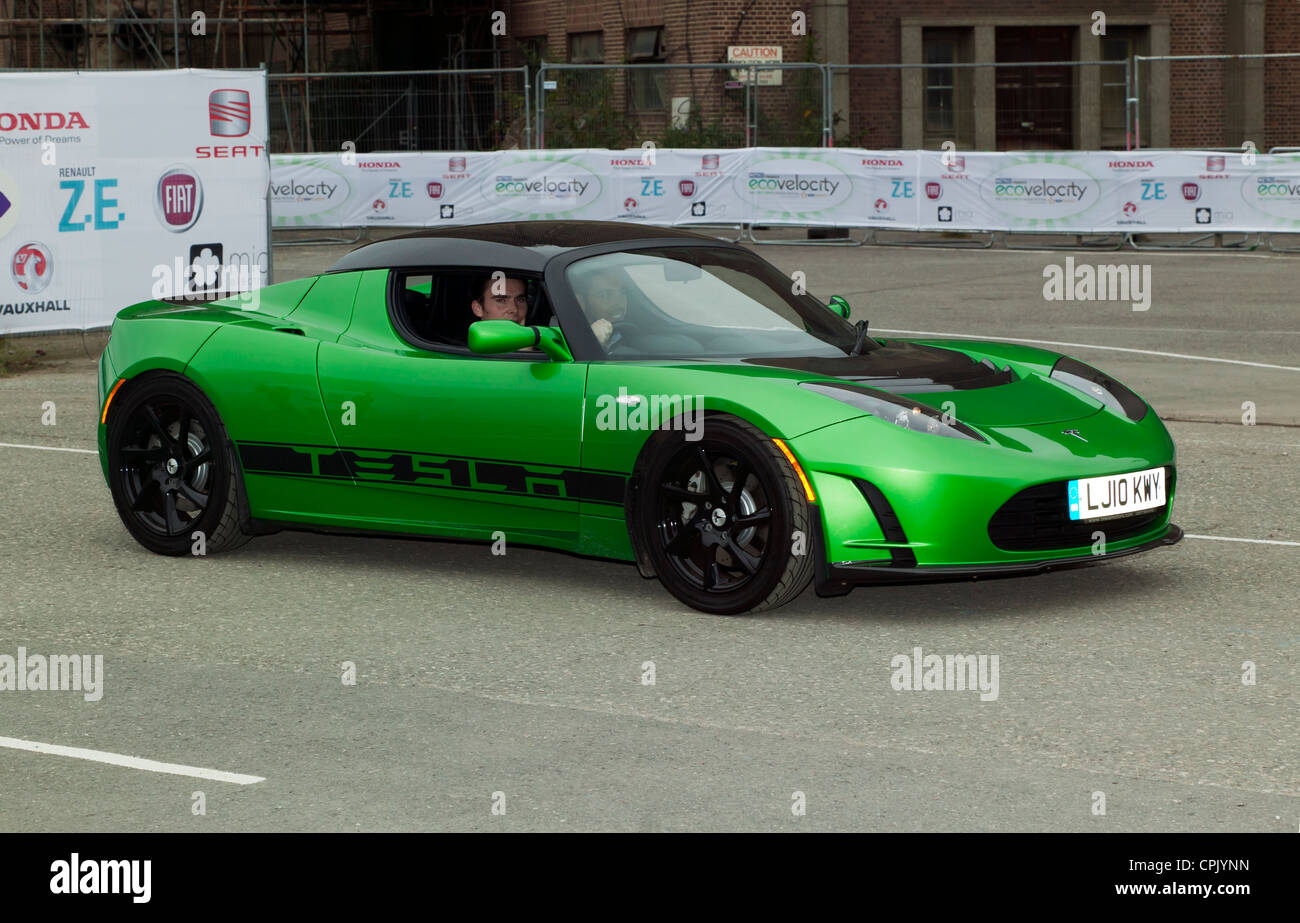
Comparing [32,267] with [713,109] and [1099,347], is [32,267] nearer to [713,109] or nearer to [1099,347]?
[1099,347]

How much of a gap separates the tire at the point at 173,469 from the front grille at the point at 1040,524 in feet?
10.5

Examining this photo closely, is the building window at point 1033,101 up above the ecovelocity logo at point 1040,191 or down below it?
above

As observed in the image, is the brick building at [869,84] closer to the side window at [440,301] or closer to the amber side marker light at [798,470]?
the side window at [440,301]

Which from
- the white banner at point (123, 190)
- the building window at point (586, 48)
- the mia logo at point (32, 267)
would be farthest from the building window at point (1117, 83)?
the mia logo at point (32, 267)

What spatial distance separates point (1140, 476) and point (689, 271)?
190cm

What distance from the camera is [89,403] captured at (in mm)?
13094

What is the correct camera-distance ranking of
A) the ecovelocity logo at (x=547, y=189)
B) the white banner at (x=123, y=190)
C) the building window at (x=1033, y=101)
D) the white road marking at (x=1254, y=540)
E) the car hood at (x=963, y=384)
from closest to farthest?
the car hood at (x=963, y=384) → the white road marking at (x=1254, y=540) → the white banner at (x=123, y=190) → the ecovelocity logo at (x=547, y=189) → the building window at (x=1033, y=101)

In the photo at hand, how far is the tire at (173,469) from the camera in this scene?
8.06 meters

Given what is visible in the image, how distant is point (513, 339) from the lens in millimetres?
7078

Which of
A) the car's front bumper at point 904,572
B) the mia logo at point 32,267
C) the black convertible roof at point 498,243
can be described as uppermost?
the mia logo at point 32,267

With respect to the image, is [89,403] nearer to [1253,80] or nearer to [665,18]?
[665,18]

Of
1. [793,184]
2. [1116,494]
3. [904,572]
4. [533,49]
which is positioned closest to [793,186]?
[793,184]

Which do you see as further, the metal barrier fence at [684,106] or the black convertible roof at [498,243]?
the metal barrier fence at [684,106]
